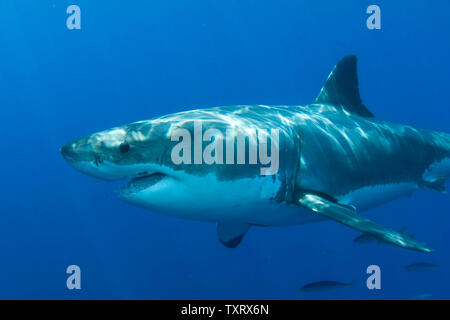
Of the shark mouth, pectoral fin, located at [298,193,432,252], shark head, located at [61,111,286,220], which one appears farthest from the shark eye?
pectoral fin, located at [298,193,432,252]

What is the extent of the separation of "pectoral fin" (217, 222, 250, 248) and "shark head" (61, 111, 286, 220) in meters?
1.96

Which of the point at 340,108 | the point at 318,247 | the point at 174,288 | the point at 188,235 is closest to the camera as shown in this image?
the point at 340,108

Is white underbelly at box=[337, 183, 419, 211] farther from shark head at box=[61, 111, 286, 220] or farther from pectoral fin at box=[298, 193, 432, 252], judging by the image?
shark head at box=[61, 111, 286, 220]

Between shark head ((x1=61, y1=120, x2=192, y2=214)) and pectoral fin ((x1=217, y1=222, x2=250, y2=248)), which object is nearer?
shark head ((x1=61, y1=120, x2=192, y2=214))

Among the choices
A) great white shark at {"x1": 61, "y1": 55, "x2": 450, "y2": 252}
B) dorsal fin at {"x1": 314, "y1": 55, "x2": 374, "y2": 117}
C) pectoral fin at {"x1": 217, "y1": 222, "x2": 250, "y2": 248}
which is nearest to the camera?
great white shark at {"x1": 61, "y1": 55, "x2": 450, "y2": 252}

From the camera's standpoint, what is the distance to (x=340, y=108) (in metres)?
6.32

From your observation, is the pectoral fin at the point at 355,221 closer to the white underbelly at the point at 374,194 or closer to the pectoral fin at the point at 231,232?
the white underbelly at the point at 374,194

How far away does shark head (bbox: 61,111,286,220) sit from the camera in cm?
329

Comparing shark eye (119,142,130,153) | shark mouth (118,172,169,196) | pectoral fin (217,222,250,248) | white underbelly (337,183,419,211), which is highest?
shark eye (119,142,130,153)

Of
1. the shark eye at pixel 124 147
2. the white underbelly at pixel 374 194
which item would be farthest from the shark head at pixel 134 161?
the white underbelly at pixel 374 194

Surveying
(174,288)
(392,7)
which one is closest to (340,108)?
(174,288)

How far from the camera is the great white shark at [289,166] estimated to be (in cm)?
343
